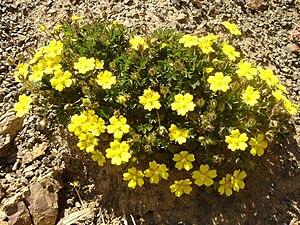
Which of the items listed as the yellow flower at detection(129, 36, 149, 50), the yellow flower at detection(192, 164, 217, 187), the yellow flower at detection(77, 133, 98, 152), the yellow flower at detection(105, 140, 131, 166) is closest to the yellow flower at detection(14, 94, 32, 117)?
the yellow flower at detection(77, 133, 98, 152)

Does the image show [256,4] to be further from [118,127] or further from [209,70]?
[118,127]

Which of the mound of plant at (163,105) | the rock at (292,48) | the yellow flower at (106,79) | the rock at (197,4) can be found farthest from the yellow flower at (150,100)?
the rock at (292,48)

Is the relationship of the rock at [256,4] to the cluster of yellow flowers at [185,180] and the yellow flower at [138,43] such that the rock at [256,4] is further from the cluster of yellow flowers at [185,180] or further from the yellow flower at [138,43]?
the cluster of yellow flowers at [185,180]

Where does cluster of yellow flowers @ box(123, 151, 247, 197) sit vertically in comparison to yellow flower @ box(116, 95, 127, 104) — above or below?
below

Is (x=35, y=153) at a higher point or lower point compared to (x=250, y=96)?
lower

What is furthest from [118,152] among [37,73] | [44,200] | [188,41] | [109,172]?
[188,41]

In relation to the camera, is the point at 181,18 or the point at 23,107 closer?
the point at 23,107

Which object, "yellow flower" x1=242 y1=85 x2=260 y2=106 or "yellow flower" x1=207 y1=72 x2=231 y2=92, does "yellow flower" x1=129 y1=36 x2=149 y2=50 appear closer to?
"yellow flower" x1=207 y1=72 x2=231 y2=92

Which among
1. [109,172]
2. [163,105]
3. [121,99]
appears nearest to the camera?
[121,99]
